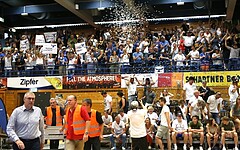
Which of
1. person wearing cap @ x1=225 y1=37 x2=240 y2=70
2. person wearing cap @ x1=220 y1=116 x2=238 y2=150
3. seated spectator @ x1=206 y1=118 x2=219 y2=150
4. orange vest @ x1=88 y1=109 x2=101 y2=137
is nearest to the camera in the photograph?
orange vest @ x1=88 y1=109 x2=101 y2=137

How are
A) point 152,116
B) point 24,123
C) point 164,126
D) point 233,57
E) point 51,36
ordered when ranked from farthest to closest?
point 51,36, point 233,57, point 152,116, point 164,126, point 24,123

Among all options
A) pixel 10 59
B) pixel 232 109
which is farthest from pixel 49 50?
pixel 232 109

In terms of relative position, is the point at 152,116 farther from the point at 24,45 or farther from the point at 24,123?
the point at 24,45

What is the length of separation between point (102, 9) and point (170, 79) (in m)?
8.41

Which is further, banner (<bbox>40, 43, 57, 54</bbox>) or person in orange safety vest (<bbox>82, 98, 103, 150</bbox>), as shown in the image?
banner (<bbox>40, 43, 57, 54</bbox>)

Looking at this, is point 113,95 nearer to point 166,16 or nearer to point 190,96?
point 190,96

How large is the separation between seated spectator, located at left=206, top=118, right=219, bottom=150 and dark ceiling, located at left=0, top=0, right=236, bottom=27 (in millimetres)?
10304

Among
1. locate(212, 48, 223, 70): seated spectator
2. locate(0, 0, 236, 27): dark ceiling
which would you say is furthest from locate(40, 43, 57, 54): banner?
locate(212, 48, 223, 70): seated spectator

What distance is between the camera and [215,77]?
1666 cm

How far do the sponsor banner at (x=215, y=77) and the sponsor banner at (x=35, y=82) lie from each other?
669 centimetres

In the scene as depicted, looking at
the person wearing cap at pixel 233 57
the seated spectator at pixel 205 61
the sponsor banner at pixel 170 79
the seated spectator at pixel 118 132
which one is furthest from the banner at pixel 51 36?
the seated spectator at pixel 118 132

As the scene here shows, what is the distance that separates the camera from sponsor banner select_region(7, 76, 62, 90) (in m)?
19.1

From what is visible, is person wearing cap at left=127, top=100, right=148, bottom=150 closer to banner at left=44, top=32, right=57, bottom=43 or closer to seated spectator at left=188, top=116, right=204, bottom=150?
seated spectator at left=188, top=116, right=204, bottom=150

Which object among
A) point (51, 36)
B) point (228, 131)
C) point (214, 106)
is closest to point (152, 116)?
point (214, 106)
